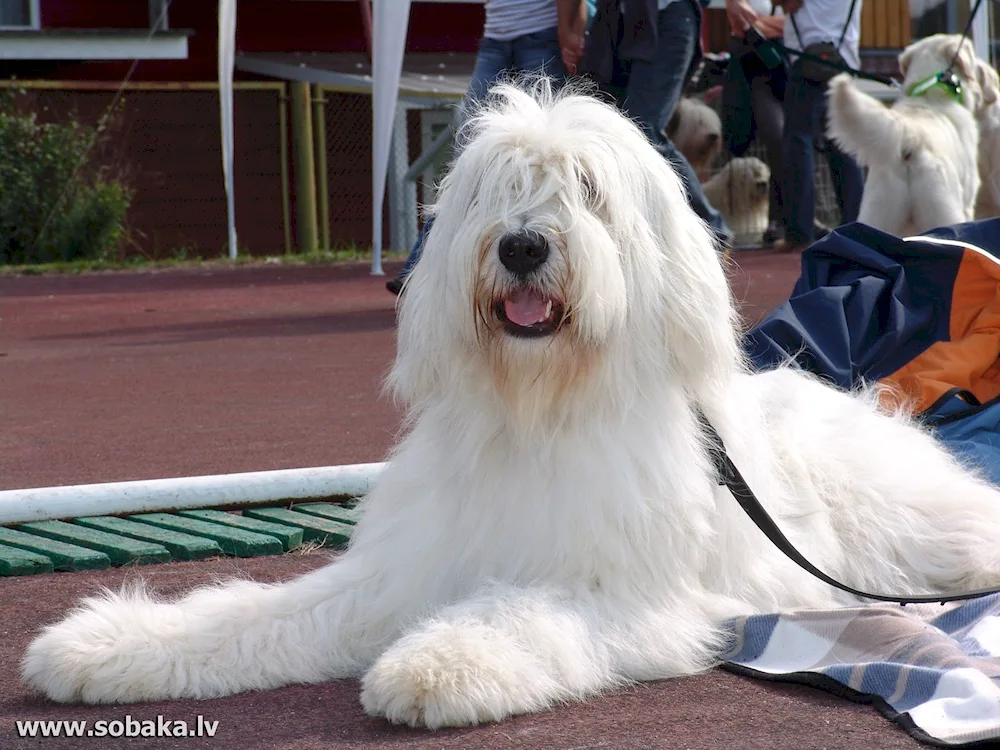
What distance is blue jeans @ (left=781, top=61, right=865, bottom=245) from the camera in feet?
39.3

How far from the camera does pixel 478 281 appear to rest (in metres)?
3.39

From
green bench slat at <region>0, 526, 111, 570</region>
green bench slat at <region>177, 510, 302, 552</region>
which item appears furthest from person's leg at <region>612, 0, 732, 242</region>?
green bench slat at <region>0, 526, 111, 570</region>

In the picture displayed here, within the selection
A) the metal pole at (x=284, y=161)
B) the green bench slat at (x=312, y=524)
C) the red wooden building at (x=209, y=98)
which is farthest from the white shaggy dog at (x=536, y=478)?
the metal pole at (x=284, y=161)

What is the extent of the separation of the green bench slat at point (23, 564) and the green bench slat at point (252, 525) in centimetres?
68

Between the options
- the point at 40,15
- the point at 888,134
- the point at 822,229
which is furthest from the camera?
the point at 40,15

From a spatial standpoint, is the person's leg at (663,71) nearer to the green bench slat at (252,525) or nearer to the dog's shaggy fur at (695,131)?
the green bench slat at (252,525)

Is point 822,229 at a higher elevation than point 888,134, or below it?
below

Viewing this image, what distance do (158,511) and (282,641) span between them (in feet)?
6.47

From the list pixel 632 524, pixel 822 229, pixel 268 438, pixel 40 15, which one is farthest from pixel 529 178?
pixel 40 15

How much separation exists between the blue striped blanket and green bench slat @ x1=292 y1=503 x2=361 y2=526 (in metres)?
1.91

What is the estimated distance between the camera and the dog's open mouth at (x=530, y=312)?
11.1 ft

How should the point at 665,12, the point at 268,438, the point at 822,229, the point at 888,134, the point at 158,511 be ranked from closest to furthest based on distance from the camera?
the point at 158,511, the point at 268,438, the point at 665,12, the point at 888,134, the point at 822,229

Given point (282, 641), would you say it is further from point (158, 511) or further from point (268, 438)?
point (268, 438)

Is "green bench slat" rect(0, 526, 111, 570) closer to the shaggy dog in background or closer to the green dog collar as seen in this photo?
the green dog collar
